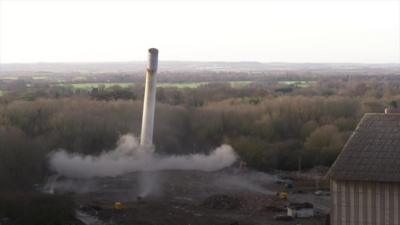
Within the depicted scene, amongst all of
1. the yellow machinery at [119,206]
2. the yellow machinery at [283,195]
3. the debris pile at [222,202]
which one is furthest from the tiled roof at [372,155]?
the yellow machinery at [283,195]

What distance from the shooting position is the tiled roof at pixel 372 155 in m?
18.2

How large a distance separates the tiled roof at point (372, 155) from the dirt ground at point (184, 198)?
13.9 m

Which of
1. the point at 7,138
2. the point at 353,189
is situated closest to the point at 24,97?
Answer: the point at 7,138

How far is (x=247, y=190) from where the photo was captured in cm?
4291

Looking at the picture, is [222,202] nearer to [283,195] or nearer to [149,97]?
[283,195]

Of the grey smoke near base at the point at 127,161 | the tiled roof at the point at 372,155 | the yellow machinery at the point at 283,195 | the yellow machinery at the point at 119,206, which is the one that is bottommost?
the yellow machinery at the point at 283,195

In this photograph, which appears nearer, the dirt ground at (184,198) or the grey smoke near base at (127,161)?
the dirt ground at (184,198)

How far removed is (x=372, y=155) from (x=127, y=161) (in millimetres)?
30913

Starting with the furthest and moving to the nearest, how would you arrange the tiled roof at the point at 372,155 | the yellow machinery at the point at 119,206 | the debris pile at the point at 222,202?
1. the debris pile at the point at 222,202
2. the yellow machinery at the point at 119,206
3. the tiled roof at the point at 372,155

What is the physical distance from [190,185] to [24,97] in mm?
30484

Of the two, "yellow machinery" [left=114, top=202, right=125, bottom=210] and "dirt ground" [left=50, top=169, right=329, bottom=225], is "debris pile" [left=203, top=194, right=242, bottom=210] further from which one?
"yellow machinery" [left=114, top=202, right=125, bottom=210]

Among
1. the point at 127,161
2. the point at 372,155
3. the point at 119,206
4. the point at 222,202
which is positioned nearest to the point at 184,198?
the point at 222,202

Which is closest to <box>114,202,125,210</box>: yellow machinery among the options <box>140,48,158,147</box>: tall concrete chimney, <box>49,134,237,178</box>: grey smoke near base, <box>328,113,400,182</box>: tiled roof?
<box>49,134,237,178</box>: grey smoke near base

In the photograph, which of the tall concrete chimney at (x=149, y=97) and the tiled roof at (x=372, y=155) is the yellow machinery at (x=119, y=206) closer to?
the tall concrete chimney at (x=149, y=97)
